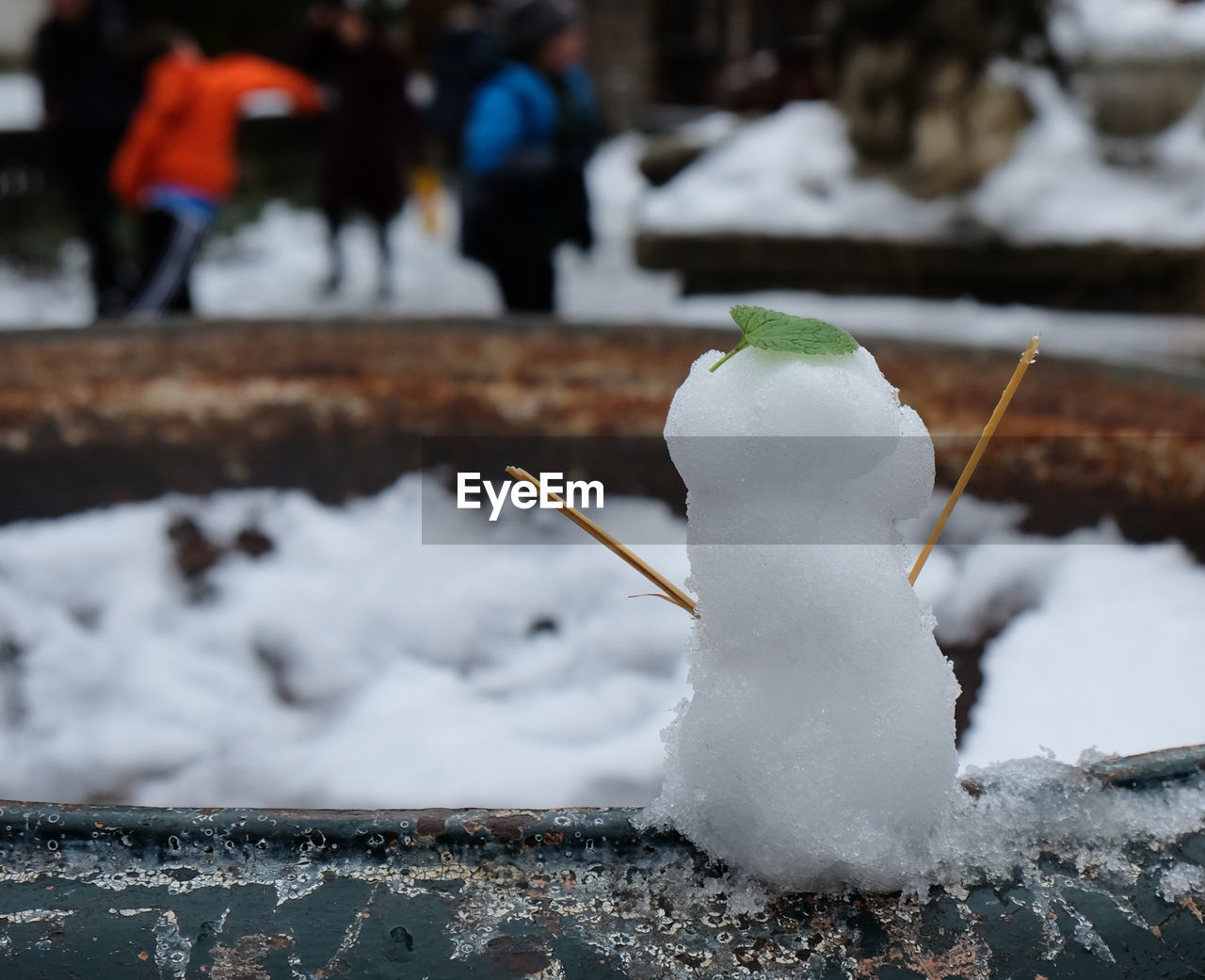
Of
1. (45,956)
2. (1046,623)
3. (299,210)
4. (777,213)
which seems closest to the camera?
(45,956)

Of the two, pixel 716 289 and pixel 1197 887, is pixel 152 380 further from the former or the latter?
pixel 716 289

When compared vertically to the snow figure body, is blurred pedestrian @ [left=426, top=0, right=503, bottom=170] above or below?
below

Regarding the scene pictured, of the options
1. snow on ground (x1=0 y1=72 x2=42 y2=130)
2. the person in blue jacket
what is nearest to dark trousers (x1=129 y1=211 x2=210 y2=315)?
the person in blue jacket

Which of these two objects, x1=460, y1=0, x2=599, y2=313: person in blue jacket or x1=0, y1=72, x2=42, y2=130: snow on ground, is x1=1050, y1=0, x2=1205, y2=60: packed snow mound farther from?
x1=0, y1=72, x2=42, y2=130: snow on ground

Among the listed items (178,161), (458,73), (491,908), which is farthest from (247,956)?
(178,161)

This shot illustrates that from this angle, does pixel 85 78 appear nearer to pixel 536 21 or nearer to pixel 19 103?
pixel 536 21

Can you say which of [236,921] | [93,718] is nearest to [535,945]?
[236,921]
